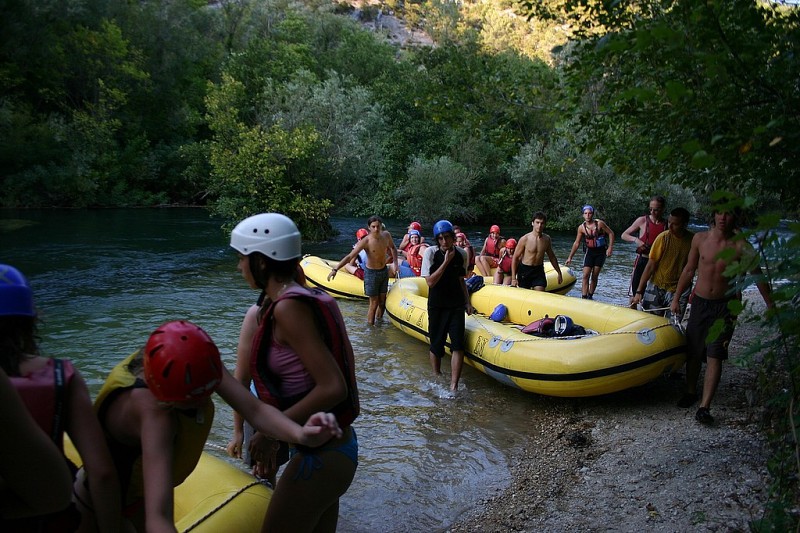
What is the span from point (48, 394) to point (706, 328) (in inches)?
187

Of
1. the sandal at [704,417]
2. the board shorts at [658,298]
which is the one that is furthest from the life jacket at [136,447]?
the board shorts at [658,298]

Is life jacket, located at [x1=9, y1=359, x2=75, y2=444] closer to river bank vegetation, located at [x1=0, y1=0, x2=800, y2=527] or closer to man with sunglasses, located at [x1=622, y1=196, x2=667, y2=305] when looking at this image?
river bank vegetation, located at [x1=0, y1=0, x2=800, y2=527]

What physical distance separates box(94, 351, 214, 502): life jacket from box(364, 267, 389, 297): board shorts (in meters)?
6.62

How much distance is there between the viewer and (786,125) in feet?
9.30

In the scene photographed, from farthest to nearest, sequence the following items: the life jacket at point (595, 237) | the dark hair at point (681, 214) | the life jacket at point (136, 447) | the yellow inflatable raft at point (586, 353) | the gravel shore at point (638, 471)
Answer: the life jacket at point (595, 237), the dark hair at point (681, 214), the yellow inflatable raft at point (586, 353), the gravel shore at point (638, 471), the life jacket at point (136, 447)

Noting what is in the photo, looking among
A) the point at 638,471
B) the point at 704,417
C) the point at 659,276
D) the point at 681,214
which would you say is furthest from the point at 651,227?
the point at 638,471

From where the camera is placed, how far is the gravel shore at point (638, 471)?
3.45m

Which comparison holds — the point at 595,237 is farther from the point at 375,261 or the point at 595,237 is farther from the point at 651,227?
the point at 375,261

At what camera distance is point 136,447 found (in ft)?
5.75

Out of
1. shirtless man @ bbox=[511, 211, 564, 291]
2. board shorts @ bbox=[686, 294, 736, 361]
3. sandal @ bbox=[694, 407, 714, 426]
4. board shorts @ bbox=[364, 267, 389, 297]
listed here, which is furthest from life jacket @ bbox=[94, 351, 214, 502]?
shirtless man @ bbox=[511, 211, 564, 291]

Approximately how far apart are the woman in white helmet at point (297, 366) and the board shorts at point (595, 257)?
309 inches

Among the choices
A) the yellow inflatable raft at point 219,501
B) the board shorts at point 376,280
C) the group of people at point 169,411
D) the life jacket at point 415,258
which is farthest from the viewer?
the life jacket at point 415,258

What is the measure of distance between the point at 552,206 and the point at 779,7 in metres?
20.9

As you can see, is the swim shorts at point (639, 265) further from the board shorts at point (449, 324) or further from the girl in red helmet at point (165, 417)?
the girl in red helmet at point (165, 417)
